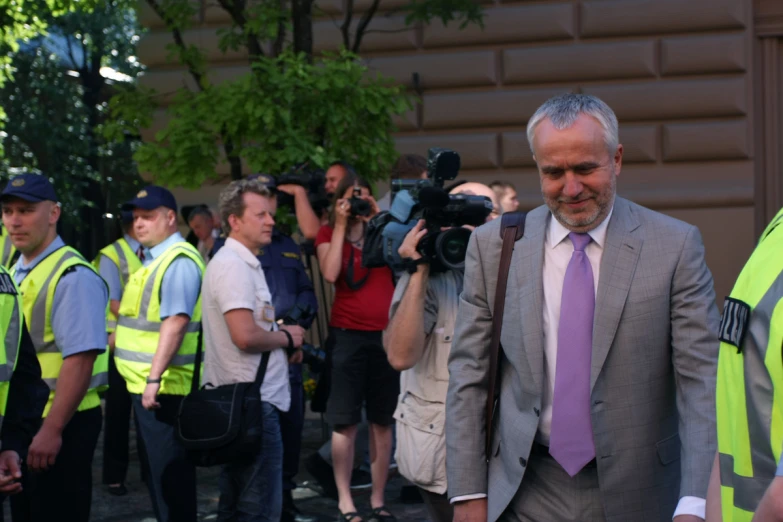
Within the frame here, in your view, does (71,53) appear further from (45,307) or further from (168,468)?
(45,307)

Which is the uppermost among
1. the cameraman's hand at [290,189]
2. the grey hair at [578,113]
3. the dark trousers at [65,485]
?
the grey hair at [578,113]

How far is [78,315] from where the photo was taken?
4566 mm

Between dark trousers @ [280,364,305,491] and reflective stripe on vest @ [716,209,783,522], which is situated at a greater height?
reflective stripe on vest @ [716,209,783,522]

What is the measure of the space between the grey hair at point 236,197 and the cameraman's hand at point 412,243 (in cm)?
140

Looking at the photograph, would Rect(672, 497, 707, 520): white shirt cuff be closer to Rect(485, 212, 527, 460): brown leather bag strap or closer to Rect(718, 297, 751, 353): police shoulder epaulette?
Rect(485, 212, 527, 460): brown leather bag strap

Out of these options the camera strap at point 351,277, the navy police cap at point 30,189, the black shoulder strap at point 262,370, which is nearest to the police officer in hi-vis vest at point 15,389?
the navy police cap at point 30,189

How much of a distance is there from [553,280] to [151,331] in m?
2.91

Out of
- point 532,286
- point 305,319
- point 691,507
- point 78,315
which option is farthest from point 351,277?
point 691,507

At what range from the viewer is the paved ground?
658cm

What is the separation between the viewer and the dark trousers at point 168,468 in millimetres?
5234

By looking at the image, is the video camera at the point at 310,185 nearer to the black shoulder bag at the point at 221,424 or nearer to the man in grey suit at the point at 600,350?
the black shoulder bag at the point at 221,424

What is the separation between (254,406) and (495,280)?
2.12m

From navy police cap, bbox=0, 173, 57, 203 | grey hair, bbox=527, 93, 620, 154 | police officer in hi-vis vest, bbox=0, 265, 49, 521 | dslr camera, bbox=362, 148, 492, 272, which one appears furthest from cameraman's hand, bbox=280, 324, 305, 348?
grey hair, bbox=527, 93, 620, 154

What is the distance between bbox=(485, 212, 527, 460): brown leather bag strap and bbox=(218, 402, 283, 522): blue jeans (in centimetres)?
206
